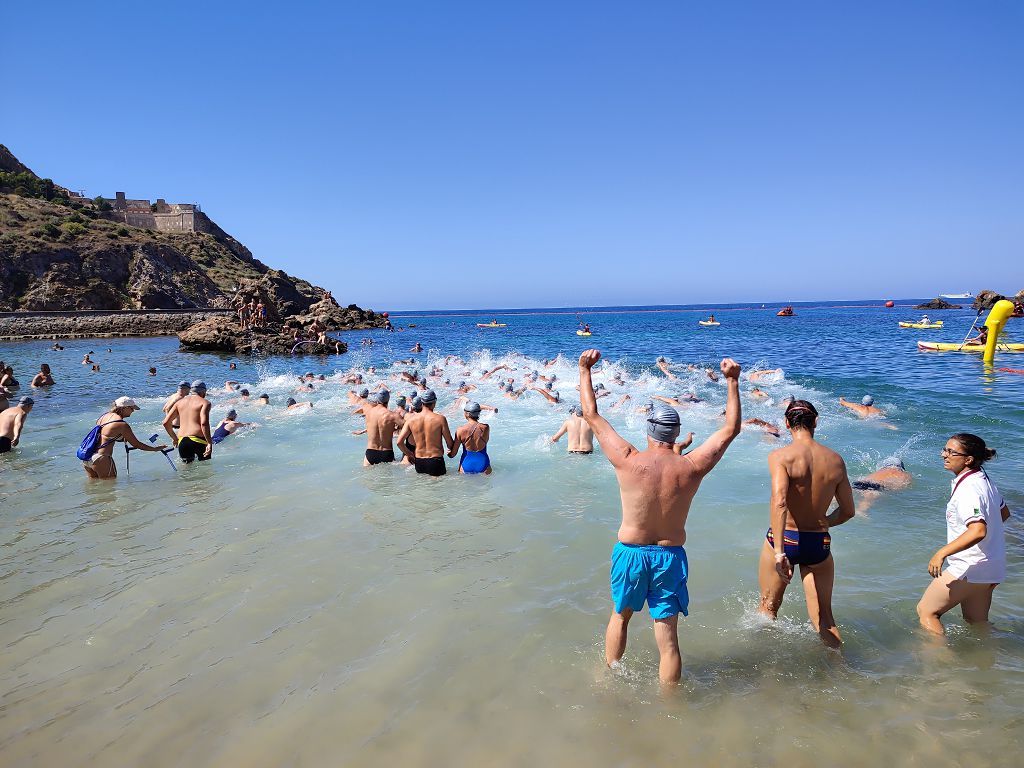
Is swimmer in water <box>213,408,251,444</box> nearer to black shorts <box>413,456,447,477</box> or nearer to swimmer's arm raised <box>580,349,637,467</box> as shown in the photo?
black shorts <box>413,456,447,477</box>

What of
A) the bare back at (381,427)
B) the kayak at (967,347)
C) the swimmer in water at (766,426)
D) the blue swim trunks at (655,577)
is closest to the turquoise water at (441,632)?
the bare back at (381,427)

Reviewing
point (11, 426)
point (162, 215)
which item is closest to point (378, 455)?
point (11, 426)

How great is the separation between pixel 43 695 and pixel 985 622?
6.42 metres

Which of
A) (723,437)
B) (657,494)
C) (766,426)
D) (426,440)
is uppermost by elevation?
(723,437)

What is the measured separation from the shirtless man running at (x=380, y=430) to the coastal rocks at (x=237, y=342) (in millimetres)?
25671

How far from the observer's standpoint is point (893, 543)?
5816mm

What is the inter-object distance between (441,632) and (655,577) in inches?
73.2

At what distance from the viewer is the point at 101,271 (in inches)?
2087

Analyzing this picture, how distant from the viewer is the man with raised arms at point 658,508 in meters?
3.24

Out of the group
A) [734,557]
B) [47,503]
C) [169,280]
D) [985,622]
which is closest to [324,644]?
[734,557]

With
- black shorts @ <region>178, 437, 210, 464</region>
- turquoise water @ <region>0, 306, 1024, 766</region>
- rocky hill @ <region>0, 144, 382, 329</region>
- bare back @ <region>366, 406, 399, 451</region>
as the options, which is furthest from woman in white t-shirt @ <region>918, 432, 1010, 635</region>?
rocky hill @ <region>0, 144, 382, 329</region>

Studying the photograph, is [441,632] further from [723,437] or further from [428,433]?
[428,433]

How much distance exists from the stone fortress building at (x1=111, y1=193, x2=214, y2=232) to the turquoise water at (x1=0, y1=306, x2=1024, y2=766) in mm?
83876

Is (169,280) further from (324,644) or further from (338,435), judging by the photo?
(324,644)
